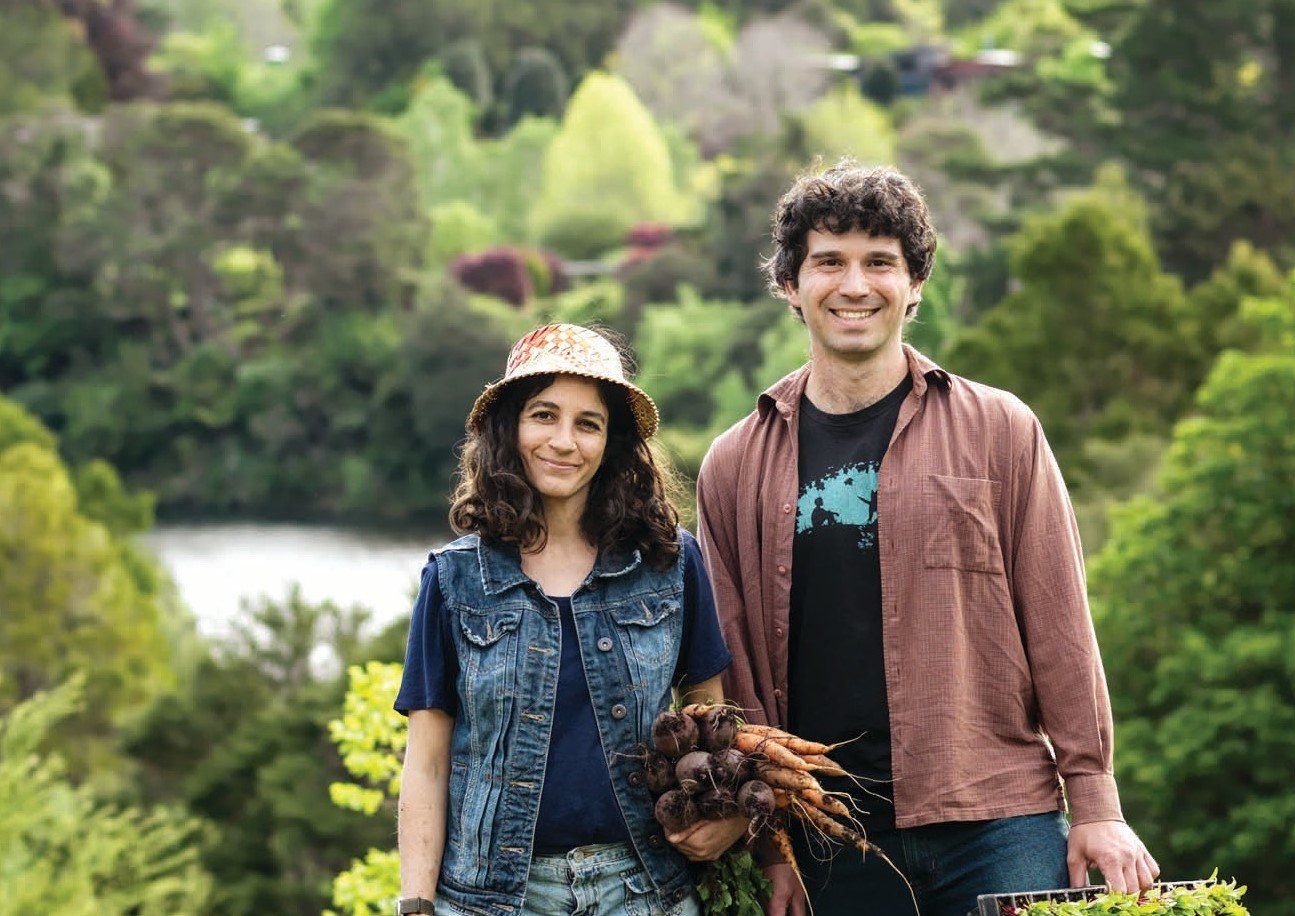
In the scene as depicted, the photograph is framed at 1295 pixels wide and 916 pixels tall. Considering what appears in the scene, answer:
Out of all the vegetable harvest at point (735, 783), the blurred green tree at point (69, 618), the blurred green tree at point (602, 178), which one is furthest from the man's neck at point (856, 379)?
the blurred green tree at point (602, 178)

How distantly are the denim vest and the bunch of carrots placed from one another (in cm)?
5

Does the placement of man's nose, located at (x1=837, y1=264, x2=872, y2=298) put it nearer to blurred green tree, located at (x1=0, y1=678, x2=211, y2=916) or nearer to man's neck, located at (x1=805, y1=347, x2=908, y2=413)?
man's neck, located at (x1=805, y1=347, x2=908, y2=413)

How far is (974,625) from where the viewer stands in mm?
3893

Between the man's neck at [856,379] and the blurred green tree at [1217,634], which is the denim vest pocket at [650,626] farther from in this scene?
the blurred green tree at [1217,634]

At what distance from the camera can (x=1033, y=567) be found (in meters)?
3.88

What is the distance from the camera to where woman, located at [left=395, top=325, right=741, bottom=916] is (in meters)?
3.65

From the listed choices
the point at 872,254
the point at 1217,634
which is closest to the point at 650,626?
the point at 872,254

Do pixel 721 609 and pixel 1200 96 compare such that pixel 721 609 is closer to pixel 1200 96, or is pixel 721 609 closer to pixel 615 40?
pixel 1200 96

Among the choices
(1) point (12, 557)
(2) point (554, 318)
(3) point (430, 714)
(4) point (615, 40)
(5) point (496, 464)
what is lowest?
(3) point (430, 714)

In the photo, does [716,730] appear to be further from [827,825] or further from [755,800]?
[827,825]

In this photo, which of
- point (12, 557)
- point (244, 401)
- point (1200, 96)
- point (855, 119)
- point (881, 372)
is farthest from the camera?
point (855, 119)

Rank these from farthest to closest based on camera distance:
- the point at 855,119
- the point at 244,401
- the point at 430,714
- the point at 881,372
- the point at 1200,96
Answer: the point at 855,119 → the point at 244,401 → the point at 1200,96 → the point at 881,372 → the point at 430,714

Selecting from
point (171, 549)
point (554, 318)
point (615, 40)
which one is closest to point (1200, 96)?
point (171, 549)

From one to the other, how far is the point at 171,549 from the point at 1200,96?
23.7 meters
